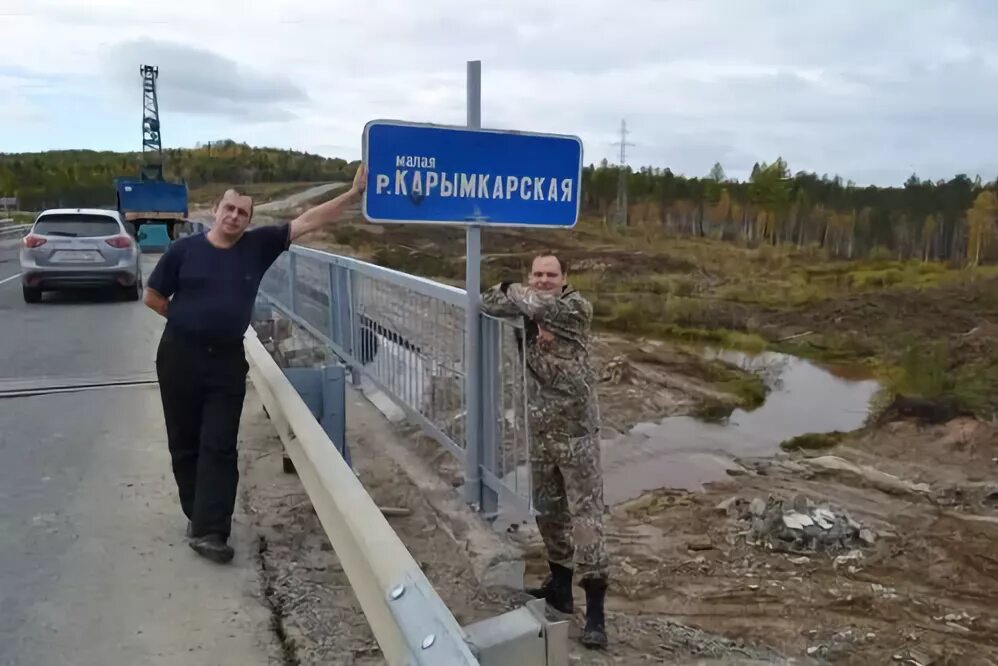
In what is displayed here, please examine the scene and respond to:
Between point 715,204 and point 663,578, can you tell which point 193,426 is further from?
point 715,204

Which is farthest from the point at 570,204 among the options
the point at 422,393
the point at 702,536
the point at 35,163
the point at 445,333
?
the point at 35,163

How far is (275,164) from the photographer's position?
88.2 m

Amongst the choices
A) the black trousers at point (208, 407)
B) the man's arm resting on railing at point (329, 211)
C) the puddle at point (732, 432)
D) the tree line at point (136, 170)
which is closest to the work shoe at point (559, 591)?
the black trousers at point (208, 407)

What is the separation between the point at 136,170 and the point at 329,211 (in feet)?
227

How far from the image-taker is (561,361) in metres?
3.44

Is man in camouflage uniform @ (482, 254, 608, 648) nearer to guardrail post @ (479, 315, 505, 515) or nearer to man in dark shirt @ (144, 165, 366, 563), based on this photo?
guardrail post @ (479, 315, 505, 515)

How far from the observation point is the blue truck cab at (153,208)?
28.0 metres

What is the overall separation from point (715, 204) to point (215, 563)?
243ft

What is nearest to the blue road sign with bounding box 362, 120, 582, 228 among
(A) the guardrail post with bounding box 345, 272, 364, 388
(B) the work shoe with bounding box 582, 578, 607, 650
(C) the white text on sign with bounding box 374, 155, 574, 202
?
(C) the white text on sign with bounding box 374, 155, 574, 202

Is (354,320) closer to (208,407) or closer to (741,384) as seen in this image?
(208,407)

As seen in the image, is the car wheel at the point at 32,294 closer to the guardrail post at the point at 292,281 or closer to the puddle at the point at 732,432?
the guardrail post at the point at 292,281

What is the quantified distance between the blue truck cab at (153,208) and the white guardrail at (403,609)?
26.9 meters

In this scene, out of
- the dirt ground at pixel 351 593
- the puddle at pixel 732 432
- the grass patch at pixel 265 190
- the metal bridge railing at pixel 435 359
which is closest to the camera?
the dirt ground at pixel 351 593

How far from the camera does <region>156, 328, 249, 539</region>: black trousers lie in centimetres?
378
